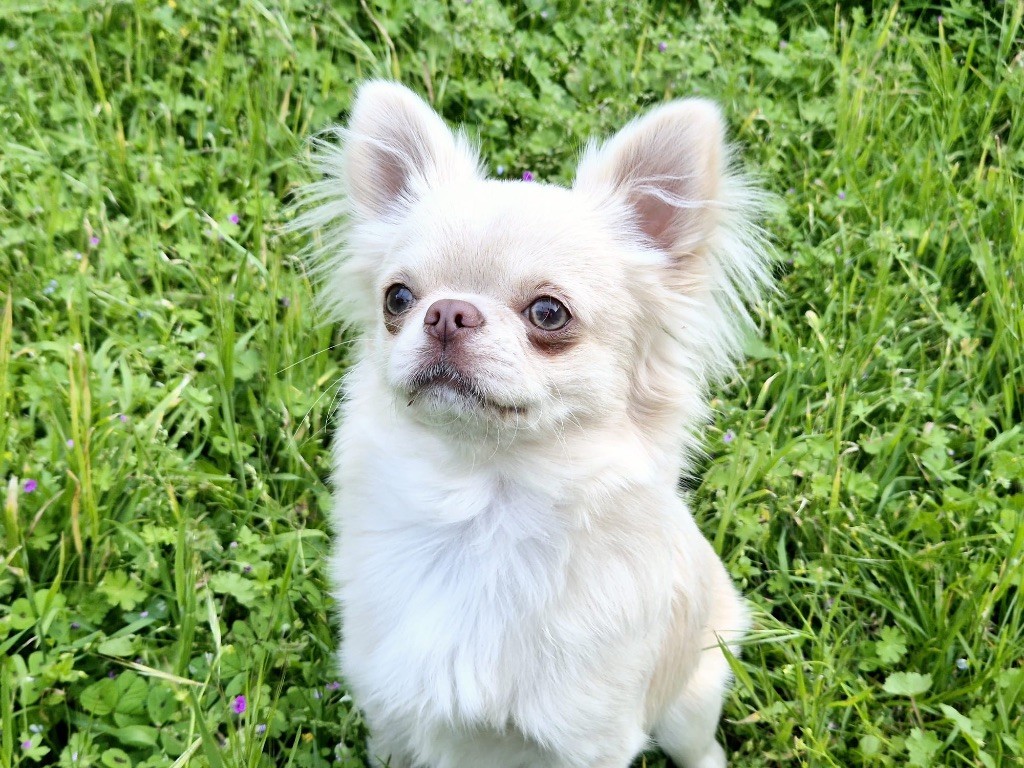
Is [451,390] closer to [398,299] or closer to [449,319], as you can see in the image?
[449,319]

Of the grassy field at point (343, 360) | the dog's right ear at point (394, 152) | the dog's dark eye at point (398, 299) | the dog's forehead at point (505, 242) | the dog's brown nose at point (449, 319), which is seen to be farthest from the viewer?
the grassy field at point (343, 360)

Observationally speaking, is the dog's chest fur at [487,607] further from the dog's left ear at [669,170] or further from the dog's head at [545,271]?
the dog's left ear at [669,170]

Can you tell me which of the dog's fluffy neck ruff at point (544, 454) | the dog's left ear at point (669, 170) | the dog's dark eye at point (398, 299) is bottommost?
the dog's fluffy neck ruff at point (544, 454)

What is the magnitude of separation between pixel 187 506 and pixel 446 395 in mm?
1316

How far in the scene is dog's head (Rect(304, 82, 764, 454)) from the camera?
213 centimetres

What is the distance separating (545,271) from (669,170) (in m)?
0.44

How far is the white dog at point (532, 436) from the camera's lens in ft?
7.20

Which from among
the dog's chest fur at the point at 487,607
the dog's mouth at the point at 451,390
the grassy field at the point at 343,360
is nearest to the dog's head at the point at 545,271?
the dog's mouth at the point at 451,390

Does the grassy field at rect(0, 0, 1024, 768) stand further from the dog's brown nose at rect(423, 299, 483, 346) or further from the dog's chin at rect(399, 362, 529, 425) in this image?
the dog's brown nose at rect(423, 299, 483, 346)

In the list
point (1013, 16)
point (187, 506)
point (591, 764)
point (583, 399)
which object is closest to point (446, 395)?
point (583, 399)

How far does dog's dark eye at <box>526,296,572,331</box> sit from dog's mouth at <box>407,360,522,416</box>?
21cm

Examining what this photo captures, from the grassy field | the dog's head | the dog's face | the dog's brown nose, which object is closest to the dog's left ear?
the dog's head

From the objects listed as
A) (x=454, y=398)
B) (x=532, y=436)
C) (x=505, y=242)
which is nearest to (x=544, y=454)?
(x=532, y=436)

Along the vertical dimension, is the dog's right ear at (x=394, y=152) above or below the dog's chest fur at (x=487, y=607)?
above
